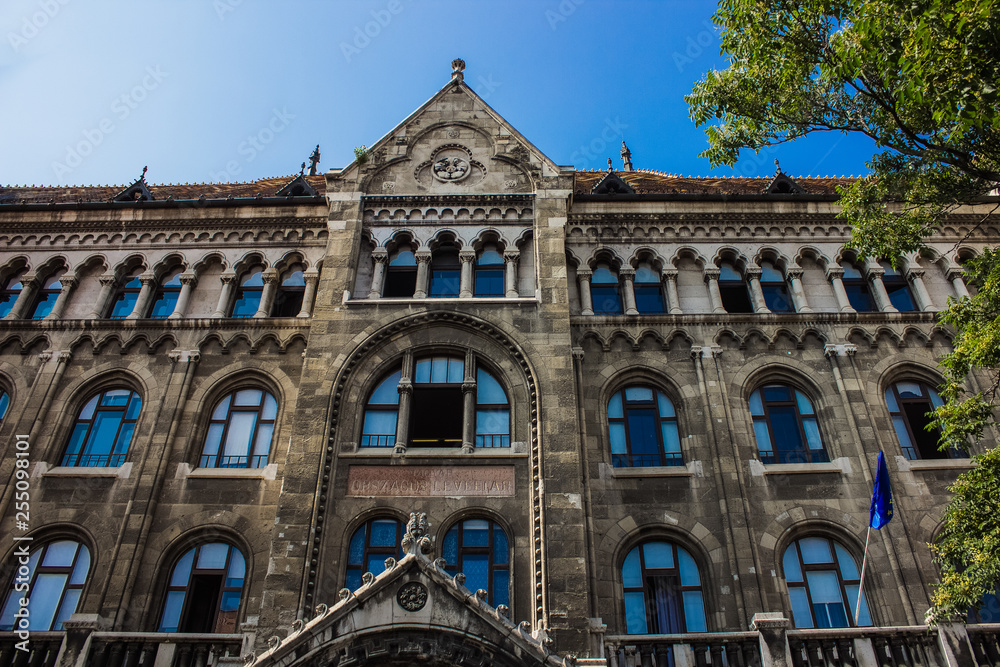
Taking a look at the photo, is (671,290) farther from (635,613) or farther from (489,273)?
(635,613)

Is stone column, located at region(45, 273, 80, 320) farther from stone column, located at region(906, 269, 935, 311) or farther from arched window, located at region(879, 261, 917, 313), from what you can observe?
stone column, located at region(906, 269, 935, 311)

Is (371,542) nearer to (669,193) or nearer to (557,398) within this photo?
(557,398)

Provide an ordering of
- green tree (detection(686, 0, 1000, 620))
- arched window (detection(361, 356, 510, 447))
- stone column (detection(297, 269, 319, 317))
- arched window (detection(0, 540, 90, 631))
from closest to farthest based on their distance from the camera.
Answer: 1. green tree (detection(686, 0, 1000, 620))
2. arched window (detection(0, 540, 90, 631))
3. arched window (detection(361, 356, 510, 447))
4. stone column (detection(297, 269, 319, 317))

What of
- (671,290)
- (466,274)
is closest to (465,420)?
(466,274)

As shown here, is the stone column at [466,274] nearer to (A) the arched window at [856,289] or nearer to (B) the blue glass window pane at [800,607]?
(B) the blue glass window pane at [800,607]

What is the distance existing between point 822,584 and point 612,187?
41.2 feet

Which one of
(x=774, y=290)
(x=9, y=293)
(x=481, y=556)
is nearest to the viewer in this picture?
(x=481, y=556)

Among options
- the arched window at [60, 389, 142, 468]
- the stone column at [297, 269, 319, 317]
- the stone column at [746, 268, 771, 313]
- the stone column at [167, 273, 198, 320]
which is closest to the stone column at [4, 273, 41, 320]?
the arched window at [60, 389, 142, 468]

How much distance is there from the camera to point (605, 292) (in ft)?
69.2

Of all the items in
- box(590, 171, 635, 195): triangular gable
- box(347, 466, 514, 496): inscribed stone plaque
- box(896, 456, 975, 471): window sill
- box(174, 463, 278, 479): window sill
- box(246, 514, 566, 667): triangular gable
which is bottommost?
box(246, 514, 566, 667): triangular gable

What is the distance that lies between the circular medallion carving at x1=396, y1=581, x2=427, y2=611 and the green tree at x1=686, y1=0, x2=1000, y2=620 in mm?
9098

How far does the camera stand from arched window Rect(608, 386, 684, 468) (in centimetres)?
1802

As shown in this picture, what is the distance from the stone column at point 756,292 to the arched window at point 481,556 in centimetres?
977

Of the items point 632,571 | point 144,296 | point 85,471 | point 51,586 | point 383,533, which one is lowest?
point 51,586
